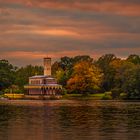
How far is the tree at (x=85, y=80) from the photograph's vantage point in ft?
542

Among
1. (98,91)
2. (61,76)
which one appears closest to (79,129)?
(98,91)

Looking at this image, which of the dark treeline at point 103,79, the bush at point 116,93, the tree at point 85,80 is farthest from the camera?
the tree at point 85,80

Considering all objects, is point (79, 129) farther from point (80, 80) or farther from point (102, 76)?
point (102, 76)

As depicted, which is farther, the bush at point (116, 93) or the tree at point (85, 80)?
the tree at point (85, 80)

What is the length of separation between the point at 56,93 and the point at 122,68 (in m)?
29.5

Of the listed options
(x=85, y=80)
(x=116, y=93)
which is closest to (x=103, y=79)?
(x=85, y=80)

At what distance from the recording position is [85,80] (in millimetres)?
166375

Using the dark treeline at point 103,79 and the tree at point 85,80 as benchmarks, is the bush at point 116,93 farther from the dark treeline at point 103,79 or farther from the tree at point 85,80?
the tree at point 85,80

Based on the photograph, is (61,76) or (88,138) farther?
(61,76)

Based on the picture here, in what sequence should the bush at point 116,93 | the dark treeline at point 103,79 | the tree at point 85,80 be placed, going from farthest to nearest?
the tree at point 85,80 → the bush at point 116,93 → the dark treeline at point 103,79

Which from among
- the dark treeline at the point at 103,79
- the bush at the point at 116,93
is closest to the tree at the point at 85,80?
the dark treeline at the point at 103,79

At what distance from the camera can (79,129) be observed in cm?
4388

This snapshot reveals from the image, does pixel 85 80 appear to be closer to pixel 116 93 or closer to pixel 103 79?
pixel 103 79

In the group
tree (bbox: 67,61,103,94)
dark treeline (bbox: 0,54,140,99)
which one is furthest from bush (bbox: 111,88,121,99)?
tree (bbox: 67,61,103,94)
